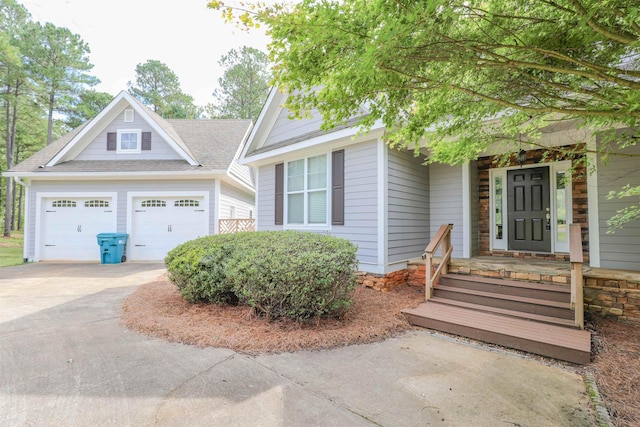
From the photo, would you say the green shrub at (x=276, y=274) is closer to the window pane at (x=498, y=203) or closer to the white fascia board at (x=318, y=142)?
the white fascia board at (x=318, y=142)

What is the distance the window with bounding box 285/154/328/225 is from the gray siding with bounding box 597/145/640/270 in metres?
4.73

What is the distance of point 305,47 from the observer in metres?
2.07

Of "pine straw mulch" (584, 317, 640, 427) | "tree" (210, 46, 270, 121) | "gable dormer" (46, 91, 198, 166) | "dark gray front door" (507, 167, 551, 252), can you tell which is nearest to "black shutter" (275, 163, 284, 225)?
"gable dormer" (46, 91, 198, 166)

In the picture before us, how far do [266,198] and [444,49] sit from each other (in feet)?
20.3

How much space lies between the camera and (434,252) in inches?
178

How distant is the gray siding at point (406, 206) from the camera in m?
5.57

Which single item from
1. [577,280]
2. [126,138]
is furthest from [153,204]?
[577,280]

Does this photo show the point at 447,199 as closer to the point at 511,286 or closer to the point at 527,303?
the point at 511,286

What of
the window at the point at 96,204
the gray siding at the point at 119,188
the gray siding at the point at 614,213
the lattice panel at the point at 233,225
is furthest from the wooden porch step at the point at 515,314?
the window at the point at 96,204

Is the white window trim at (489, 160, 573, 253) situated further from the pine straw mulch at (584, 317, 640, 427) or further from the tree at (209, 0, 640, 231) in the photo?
the tree at (209, 0, 640, 231)

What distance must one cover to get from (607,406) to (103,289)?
23.9ft

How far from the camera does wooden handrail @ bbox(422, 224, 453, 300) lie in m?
4.38

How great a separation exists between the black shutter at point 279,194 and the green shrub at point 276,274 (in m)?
2.69

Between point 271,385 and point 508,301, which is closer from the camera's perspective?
point 271,385
